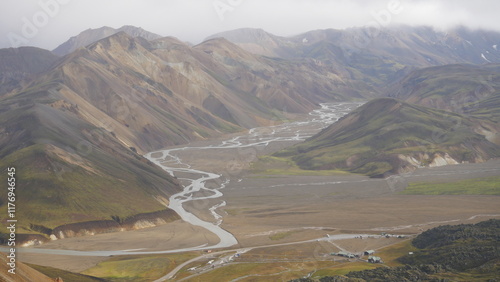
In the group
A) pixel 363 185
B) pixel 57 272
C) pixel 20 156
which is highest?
pixel 20 156

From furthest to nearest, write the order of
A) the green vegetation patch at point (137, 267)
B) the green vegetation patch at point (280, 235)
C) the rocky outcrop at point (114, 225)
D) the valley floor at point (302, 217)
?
the rocky outcrop at point (114, 225)
the green vegetation patch at point (280, 235)
the valley floor at point (302, 217)
the green vegetation patch at point (137, 267)

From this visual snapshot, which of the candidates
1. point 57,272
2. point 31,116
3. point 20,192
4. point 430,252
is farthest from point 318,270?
point 31,116

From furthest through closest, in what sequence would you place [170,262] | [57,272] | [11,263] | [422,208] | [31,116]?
[31,116], [422,208], [170,262], [57,272], [11,263]

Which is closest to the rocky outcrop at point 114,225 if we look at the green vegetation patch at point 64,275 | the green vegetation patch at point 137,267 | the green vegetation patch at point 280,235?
the green vegetation patch at point 137,267

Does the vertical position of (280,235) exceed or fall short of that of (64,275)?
it falls short

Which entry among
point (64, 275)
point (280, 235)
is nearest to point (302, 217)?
point (280, 235)

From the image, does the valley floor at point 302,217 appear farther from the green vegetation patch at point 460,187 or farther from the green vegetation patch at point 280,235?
the green vegetation patch at point 460,187

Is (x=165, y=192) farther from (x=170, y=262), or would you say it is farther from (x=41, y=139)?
(x=170, y=262)

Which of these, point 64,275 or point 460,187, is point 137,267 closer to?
point 64,275

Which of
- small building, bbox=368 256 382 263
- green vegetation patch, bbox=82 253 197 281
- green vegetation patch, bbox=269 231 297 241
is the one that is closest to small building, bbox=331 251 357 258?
small building, bbox=368 256 382 263
